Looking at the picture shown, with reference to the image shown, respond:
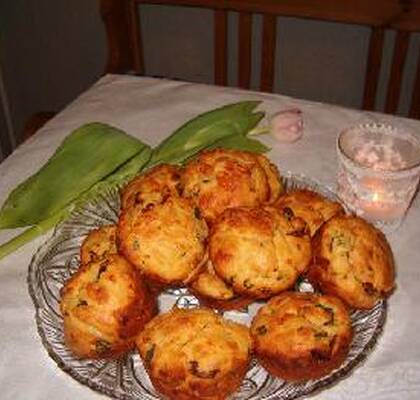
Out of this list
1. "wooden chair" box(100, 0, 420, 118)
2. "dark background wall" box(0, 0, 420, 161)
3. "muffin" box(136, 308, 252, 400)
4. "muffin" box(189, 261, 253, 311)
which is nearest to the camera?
"muffin" box(136, 308, 252, 400)

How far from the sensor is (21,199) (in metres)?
1.10

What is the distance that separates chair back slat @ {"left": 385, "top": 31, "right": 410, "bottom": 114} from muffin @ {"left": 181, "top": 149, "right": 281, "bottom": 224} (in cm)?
89

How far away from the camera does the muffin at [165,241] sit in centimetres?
79

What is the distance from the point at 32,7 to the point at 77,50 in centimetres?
25

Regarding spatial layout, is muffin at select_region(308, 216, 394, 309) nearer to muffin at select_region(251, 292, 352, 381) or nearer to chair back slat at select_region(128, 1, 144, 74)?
muffin at select_region(251, 292, 352, 381)

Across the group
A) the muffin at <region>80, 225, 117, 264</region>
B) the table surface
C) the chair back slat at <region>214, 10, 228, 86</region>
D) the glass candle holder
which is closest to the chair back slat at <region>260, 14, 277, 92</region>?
the chair back slat at <region>214, 10, 228, 86</region>

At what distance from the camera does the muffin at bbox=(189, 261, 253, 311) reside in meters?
0.81

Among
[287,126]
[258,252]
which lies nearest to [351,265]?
[258,252]

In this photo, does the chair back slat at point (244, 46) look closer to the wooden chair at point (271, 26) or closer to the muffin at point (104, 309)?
the wooden chair at point (271, 26)

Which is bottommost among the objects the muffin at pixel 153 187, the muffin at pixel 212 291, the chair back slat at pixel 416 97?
the chair back slat at pixel 416 97

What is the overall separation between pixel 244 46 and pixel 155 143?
0.54 metres

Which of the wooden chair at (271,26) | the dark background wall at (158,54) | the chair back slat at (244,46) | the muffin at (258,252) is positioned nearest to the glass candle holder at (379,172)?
the muffin at (258,252)

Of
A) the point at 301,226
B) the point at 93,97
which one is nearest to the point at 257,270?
the point at 301,226

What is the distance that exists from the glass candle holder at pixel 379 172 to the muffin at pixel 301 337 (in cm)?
34
